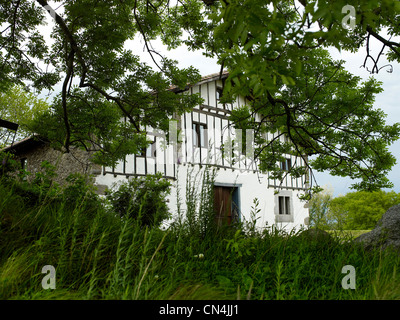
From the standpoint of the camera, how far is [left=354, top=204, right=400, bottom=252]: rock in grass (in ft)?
15.6

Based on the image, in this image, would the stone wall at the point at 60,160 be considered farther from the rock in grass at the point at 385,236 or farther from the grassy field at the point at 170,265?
the rock in grass at the point at 385,236

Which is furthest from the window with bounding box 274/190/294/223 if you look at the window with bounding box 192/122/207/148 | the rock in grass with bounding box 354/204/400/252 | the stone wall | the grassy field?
the grassy field

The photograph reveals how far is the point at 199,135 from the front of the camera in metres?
15.9

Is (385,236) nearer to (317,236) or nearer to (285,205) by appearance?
(317,236)

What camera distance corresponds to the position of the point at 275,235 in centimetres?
434

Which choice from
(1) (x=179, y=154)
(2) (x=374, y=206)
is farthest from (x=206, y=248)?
(2) (x=374, y=206)

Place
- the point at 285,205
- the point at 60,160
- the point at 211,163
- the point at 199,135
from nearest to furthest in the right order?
the point at 211,163 < the point at 60,160 < the point at 199,135 < the point at 285,205

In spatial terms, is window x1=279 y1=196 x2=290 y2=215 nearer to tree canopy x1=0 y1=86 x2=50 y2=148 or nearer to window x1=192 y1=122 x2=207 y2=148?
window x1=192 y1=122 x2=207 y2=148

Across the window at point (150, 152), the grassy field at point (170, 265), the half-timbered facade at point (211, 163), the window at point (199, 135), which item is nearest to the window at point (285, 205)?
the half-timbered facade at point (211, 163)

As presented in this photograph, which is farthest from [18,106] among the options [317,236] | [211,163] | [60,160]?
[317,236]

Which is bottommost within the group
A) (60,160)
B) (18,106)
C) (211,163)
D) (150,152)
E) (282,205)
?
(282,205)

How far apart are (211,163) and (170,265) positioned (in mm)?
9740
